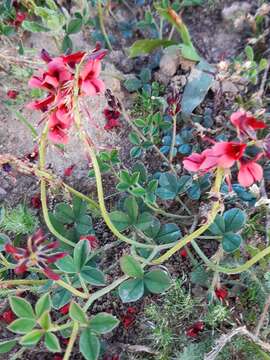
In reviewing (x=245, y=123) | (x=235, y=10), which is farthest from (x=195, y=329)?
(x=235, y=10)

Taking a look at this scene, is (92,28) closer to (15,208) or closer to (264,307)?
(15,208)

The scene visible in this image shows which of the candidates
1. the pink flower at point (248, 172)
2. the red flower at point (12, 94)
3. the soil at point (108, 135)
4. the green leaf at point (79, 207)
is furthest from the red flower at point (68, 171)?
the pink flower at point (248, 172)

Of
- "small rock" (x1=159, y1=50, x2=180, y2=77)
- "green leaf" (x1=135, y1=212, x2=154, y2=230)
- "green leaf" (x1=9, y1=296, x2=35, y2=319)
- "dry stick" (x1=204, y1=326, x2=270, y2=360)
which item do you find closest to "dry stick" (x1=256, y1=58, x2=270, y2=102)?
"small rock" (x1=159, y1=50, x2=180, y2=77)

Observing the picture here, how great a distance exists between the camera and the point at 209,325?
5.23ft

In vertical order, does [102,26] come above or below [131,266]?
above

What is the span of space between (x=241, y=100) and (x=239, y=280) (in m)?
0.59

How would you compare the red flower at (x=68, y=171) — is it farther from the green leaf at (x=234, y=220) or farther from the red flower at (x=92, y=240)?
the green leaf at (x=234, y=220)

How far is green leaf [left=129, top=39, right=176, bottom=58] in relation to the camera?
6.40 ft

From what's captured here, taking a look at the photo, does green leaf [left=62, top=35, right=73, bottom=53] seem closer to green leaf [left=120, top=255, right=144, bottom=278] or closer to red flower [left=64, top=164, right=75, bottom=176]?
red flower [left=64, top=164, right=75, bottom=176]

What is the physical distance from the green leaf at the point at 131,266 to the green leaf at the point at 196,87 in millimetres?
665

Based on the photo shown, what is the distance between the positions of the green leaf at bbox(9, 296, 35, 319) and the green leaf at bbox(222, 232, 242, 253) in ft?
1.71

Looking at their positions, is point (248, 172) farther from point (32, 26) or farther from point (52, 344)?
point (32, 26)

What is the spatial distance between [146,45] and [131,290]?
89cm

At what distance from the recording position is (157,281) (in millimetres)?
1445
